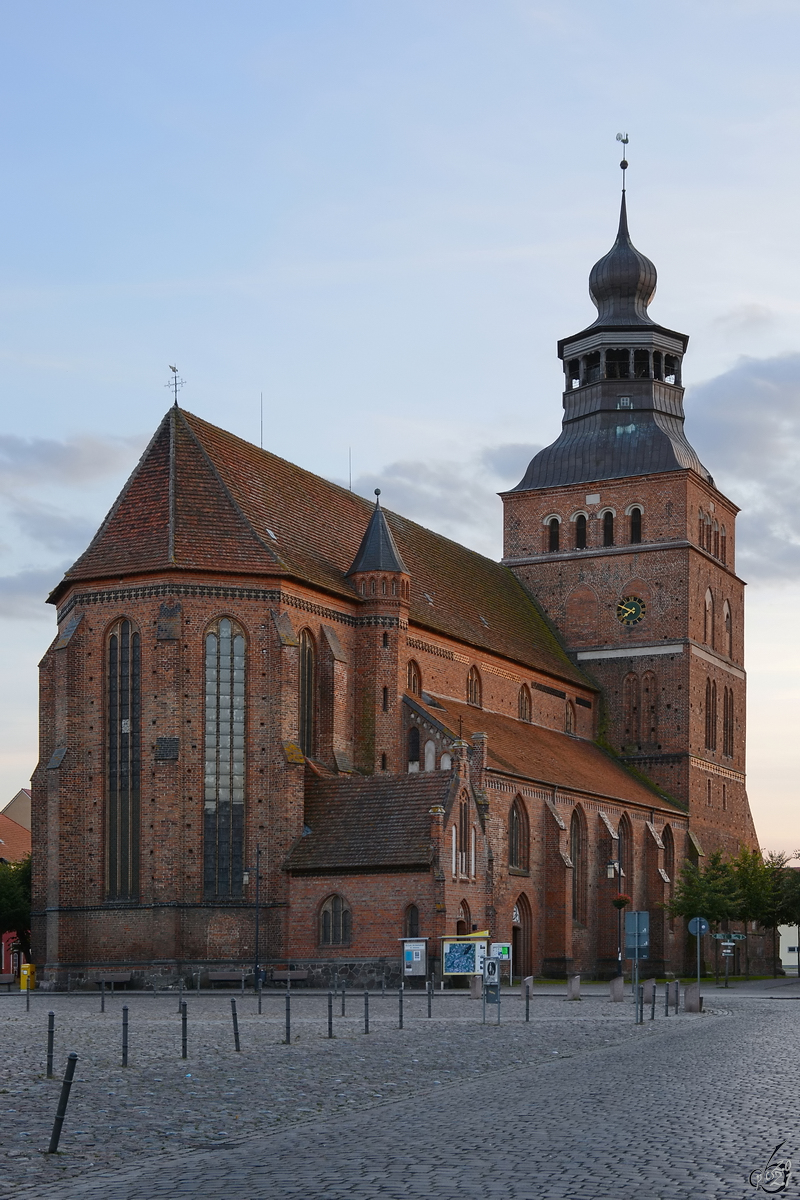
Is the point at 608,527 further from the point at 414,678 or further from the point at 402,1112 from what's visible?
the point at 402,1112

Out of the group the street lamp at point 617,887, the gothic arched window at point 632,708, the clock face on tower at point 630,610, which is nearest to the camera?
the street lamp at point 617,887

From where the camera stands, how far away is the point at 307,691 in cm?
5469

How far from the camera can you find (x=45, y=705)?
53656 millimetres

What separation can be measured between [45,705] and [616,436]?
117 feet

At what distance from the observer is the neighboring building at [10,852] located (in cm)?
8325

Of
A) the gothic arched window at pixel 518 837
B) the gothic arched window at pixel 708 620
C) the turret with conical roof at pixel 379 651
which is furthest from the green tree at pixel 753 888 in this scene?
the turret with conical roof at pixel 379 651

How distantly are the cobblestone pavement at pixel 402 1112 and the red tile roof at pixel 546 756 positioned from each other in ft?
96.2

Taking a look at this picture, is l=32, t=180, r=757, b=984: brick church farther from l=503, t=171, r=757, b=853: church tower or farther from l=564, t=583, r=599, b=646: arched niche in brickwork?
l=564, t=583, r=599, b=646: arched niche in brickwork

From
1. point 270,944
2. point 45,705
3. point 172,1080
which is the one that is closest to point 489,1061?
point 172,1080

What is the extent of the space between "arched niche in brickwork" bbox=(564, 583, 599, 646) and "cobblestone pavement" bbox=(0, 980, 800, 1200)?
50173mm

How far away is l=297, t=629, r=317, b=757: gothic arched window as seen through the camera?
178 ft

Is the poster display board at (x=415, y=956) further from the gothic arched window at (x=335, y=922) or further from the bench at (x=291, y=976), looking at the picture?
the bench at (x=291, y=976)

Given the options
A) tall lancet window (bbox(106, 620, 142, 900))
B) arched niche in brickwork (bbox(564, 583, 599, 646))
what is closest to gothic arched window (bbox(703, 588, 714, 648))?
arched niche in brickwork (bbox(564, 583, 599, 646))

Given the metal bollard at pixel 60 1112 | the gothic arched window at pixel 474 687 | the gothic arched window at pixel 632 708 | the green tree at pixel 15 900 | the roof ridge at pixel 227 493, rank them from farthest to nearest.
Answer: the gothic arched window at pixel 632 708 → the green tree at pixel 15 900 → the gothic arched window at pixel 474 687 → the roof ridge at pixel 227 493 → the metal bollard at pixel 60 1112
